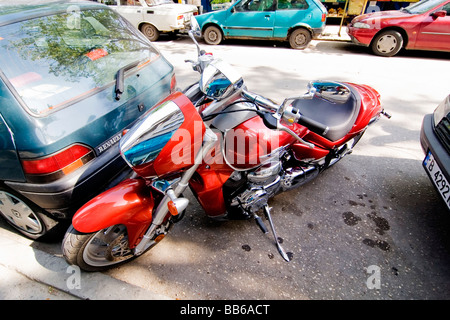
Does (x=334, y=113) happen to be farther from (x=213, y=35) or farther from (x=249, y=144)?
(x=213, y=35)

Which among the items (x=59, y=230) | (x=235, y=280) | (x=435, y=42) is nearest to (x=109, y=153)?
(x=59, y=230)

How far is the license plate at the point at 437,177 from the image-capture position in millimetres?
1899

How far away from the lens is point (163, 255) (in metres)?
2.08

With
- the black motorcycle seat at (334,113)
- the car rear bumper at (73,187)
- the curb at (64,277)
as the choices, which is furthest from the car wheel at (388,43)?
the curb at (64,277)

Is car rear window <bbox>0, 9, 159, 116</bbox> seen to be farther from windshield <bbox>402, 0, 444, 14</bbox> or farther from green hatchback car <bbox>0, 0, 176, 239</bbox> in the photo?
windshield <bbox>402, 0, 444, 14</bbox>

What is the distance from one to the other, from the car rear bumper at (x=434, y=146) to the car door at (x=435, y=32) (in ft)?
15.9

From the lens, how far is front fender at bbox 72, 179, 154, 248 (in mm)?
1548

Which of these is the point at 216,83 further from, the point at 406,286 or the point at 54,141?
the point at 406,286

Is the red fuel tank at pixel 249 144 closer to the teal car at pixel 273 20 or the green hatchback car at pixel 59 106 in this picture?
the green hatchback car at pixel 59 106

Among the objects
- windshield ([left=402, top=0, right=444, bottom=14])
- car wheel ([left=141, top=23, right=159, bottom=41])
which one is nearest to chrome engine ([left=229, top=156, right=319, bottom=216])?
windshield ([left=402, top=0, right=444, bottom=14])

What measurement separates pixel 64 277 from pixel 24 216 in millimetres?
602

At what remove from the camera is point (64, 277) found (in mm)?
1854

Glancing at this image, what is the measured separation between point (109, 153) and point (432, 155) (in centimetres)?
255

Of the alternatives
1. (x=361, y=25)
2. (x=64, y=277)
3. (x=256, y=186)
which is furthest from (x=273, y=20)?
(x=64, y=277)
